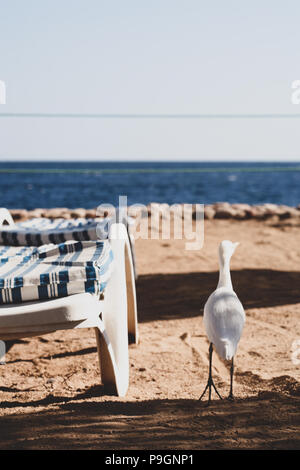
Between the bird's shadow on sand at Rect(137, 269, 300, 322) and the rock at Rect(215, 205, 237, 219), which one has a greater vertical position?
the rock at Rect(215, 205, 237, 219)

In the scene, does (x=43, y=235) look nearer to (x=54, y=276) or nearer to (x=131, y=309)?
(x=131, y=309)

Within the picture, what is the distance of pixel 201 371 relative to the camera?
3.03 m

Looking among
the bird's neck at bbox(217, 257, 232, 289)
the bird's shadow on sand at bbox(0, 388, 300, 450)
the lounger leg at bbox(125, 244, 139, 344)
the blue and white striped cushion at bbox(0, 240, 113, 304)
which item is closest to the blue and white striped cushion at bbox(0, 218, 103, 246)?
the lounger leg at bbox(125, 244, 139, 344)

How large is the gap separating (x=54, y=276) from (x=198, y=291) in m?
2.73

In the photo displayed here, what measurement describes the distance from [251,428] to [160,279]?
10.5 feet

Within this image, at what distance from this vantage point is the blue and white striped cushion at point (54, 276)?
2.25 m

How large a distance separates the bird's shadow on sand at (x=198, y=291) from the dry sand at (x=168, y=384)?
0.03ft

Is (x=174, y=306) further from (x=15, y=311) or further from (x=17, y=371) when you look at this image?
(x=15, y=311)

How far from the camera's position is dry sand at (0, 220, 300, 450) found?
2.10 m

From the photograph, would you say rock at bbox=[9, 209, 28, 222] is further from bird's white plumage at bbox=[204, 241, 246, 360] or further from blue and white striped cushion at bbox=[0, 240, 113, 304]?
bird's white plumage at bbox=[204, 241, 246, 360]

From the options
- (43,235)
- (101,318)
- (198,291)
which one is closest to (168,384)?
(101,318)

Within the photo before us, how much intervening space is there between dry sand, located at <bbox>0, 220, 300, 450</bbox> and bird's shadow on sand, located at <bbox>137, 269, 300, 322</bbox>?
0.01m

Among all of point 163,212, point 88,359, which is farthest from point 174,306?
point 163,212

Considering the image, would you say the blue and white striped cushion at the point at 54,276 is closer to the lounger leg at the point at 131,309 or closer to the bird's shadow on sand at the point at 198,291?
the lounger leg at the point at 131,309
